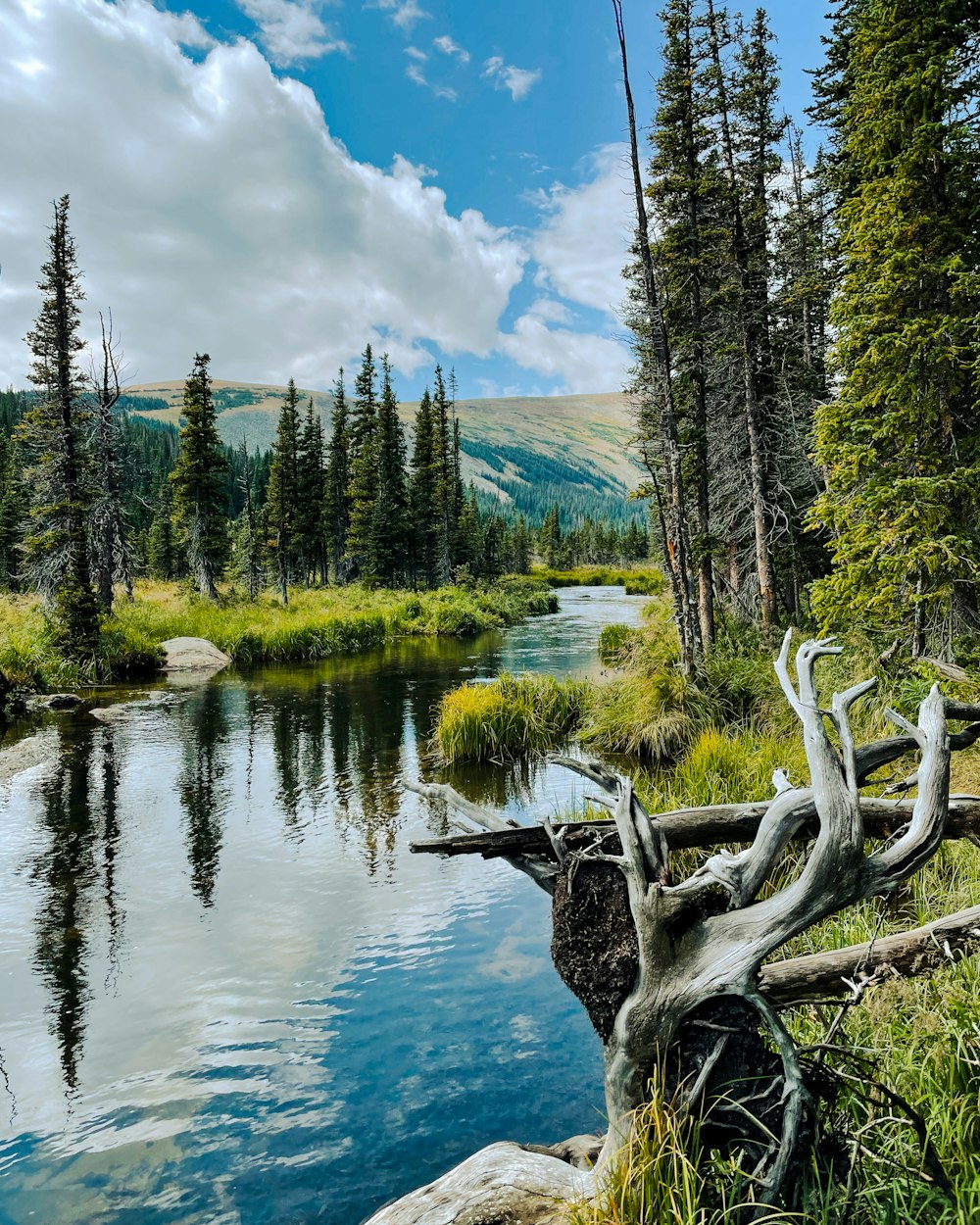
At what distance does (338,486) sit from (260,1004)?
53467 millimetres

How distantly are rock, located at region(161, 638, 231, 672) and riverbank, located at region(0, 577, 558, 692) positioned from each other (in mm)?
411

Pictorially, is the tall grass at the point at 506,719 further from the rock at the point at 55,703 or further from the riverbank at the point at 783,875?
the rock at the point at 55,703

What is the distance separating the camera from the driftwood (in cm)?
226

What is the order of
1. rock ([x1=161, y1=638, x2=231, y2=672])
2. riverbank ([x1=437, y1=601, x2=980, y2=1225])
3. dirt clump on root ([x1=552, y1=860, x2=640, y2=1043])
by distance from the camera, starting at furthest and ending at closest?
1. rock ([x1=161, y1=638, x2=231, y2=672])
2. dirt clump on root ([x1=552, y1=860, x2=640, y2=1043])
3. riverbank ([x1=437, y1=601, x2=980, y2=1225])

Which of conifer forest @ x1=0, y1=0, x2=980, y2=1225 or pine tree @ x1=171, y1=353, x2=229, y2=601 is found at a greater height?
pine tree @ x1=171, y1=353, x2=229, y2=601

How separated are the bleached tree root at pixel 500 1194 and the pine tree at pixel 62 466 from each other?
1911 centimetres

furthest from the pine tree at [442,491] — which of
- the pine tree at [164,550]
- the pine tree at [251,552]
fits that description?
the pine tree at [164,550]

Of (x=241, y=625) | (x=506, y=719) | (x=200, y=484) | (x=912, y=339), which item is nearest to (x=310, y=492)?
(x=200, y=484)

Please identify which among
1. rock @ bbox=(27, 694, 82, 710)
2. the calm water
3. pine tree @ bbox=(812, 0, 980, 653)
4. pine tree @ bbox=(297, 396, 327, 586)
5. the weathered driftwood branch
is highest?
pine tree @ bbox=(297, 396, 327, 586)

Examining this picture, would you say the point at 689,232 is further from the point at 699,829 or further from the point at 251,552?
the point at 251,552

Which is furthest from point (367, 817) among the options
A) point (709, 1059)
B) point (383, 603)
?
point (383, 603)

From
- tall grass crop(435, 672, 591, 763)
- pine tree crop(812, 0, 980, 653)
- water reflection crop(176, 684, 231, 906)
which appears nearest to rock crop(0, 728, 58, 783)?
water reflection crop(176, 684, 231, 906)

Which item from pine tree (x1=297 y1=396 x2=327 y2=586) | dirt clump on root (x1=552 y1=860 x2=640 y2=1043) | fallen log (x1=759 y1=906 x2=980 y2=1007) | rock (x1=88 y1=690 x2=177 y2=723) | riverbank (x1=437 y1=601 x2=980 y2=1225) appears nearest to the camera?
riverbank (x1=437 y1=601 x2=980 y2=1225)

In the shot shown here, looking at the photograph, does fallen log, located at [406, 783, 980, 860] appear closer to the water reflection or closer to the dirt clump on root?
the dirt clump on root
